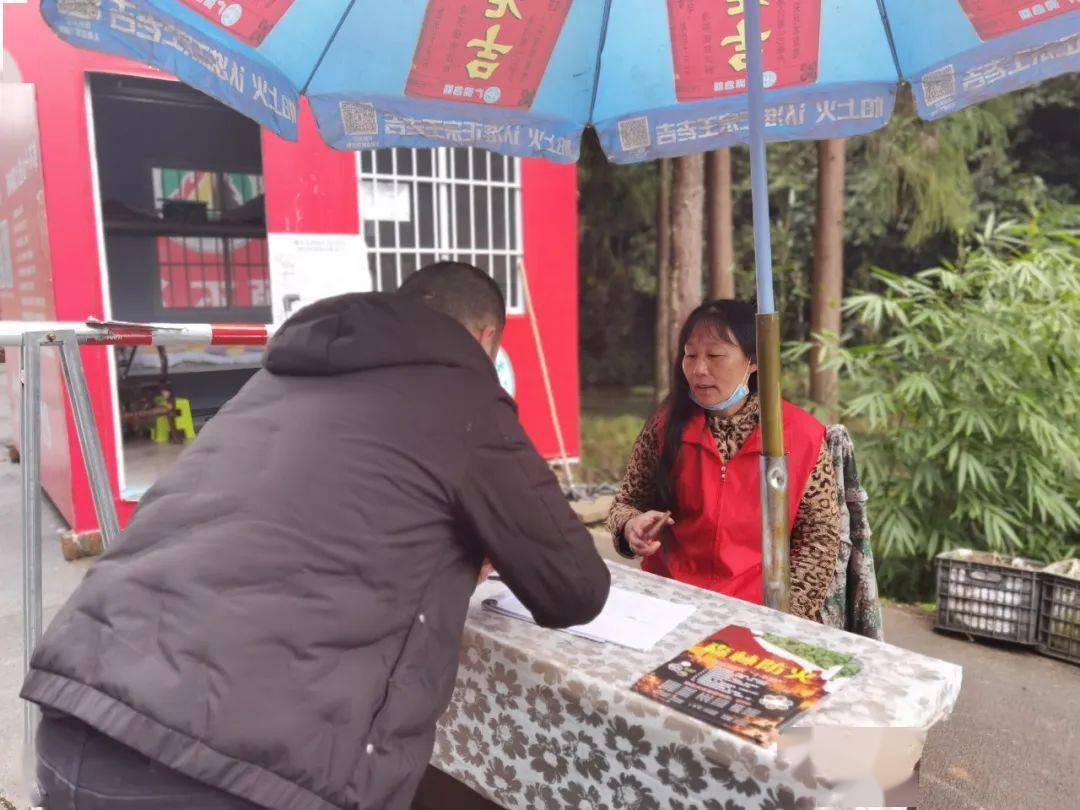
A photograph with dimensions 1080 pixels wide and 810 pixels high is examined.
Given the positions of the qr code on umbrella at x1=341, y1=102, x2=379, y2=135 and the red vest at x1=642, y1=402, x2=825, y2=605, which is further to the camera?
the qr code on umbrella at x1=341, y1=102, x2=379, y2=135

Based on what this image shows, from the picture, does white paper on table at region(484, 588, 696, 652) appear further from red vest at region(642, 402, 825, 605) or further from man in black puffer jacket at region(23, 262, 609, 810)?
red vest at region(642, 402, 825, 605)

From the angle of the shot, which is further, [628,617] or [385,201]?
[385,201]

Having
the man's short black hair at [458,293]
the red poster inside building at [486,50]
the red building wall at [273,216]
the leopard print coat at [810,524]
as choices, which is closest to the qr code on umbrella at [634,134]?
the red poster inside building at [486,50]

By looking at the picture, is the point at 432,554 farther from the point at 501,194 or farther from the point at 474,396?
the point at 501,194

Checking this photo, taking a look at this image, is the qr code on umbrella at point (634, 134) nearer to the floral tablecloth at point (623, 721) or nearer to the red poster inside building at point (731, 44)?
the red poster inside building at point (731, 44)

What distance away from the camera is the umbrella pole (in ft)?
6.34

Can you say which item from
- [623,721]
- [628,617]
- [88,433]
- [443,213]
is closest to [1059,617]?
[628,617]

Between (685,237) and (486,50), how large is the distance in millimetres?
3959

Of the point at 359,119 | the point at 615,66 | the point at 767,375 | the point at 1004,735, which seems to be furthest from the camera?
the point at 1004,735

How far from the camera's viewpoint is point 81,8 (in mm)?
1745

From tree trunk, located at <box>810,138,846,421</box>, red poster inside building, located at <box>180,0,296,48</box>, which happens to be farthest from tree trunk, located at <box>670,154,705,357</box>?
red poster inside building, located at <box>180,0,296,48</box>

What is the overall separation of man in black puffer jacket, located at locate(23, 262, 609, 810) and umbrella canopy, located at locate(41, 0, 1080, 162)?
3.56 ft

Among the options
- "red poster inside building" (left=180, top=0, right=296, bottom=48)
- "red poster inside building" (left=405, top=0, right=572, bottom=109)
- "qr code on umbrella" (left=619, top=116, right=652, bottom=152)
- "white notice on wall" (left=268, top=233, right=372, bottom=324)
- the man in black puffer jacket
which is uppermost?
"red poster inside building" (left=405, top=0, right=572, bottom=109)

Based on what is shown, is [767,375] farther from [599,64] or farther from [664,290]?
[664,290]
